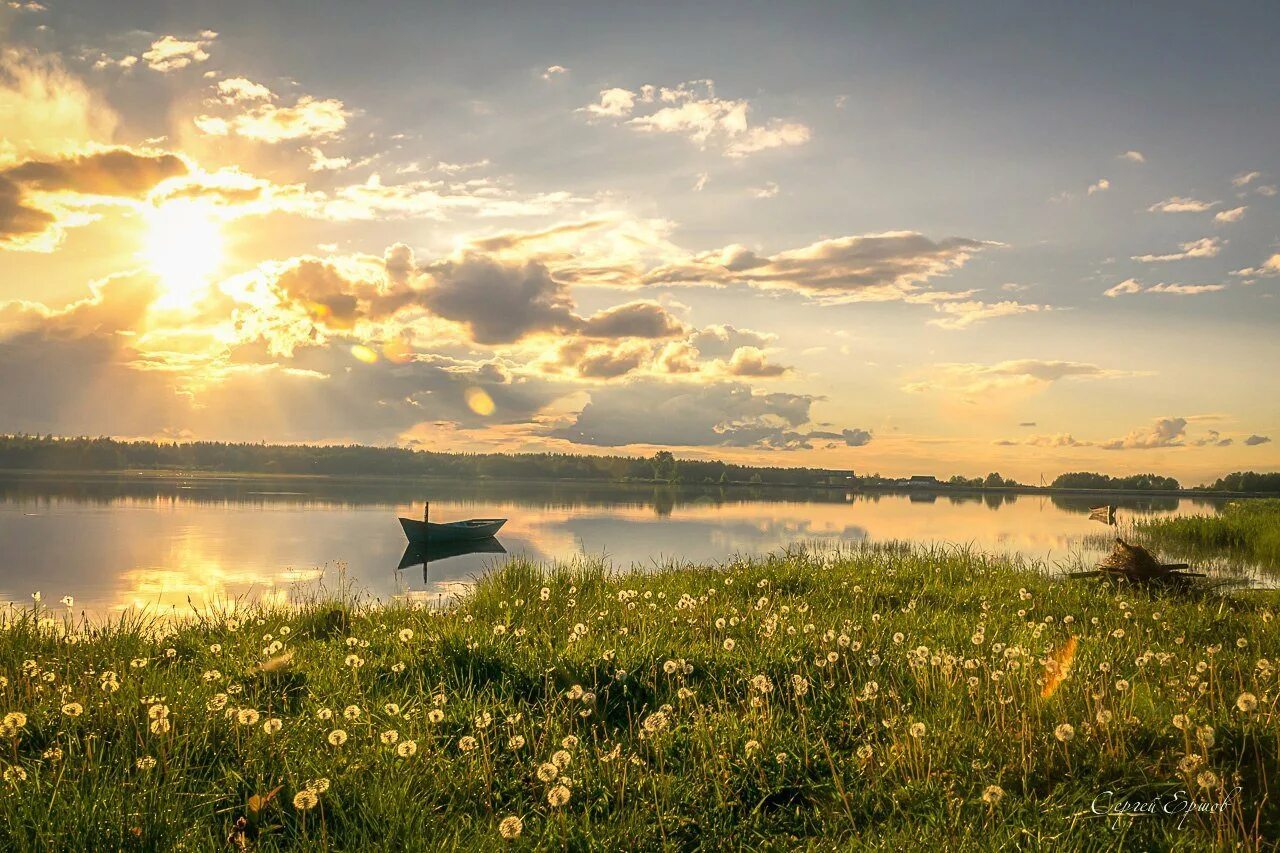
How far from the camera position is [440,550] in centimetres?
4812

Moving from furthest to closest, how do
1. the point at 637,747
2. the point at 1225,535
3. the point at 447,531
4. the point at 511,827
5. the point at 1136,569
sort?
the point at 447,531, the point at 1225,535, the point at 1136,569, the point at 637,747, the point at 511,827

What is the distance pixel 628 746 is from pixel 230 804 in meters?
2.88

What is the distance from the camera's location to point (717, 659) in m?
Answer: 8.69

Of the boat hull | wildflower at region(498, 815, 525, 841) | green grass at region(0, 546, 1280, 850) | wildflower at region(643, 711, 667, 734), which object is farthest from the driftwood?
the boat hull

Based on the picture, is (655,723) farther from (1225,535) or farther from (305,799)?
(1225,535)

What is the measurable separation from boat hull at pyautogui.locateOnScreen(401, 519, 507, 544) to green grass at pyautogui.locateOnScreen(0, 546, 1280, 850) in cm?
3647

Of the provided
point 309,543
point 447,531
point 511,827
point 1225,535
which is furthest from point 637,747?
point 309,543

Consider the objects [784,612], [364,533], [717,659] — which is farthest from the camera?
[364,533]

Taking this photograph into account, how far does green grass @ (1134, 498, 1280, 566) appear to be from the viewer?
36125 mm

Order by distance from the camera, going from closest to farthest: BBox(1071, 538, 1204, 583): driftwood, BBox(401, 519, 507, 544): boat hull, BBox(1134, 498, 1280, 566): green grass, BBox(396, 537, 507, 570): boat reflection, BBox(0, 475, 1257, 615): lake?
1. BBox(1071, 538, 1204, 583): driftwood
2. BBox(0, 475, 1257, 615): lake
3. BBox(1134, 498, 1280, 566): green grass
4. BBox(396, 537, 507, 570): boat reflection
5. BBox(401, 519, 507, 544): boat hull

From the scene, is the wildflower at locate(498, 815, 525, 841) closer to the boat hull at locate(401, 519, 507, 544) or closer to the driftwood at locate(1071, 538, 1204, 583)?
the driftwood at locate(1071, 538, 1204, 583)

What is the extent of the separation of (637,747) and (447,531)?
42633 mm

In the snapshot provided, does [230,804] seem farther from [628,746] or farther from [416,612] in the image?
[416,612]

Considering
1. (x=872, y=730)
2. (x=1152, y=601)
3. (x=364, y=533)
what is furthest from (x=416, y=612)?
(x=364, y=533)
